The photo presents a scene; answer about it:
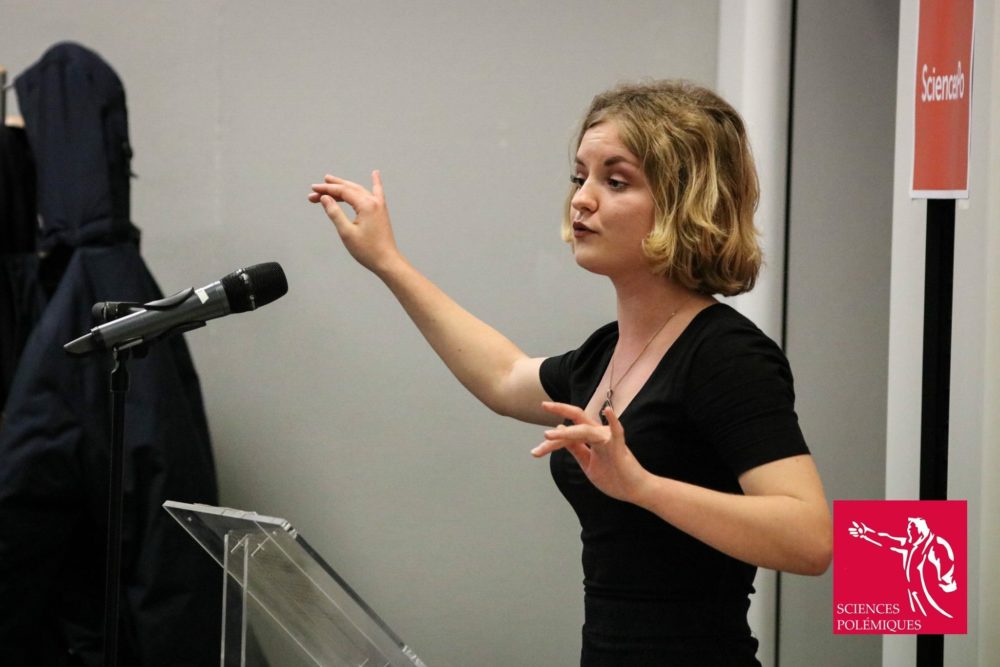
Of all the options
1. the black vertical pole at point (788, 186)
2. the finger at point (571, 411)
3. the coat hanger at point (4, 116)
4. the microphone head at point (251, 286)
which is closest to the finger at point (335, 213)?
the microphone head at point (251, 286)

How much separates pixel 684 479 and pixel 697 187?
13.4 inches

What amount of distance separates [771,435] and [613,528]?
0.24m

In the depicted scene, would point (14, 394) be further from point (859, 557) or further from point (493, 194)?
point (859, 557)

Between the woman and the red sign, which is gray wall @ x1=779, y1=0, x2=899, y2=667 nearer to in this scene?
the red sign

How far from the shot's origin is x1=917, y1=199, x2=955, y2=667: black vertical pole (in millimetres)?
1483

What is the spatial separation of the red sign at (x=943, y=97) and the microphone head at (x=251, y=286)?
860 mm

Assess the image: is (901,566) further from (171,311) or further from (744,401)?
(171,311)

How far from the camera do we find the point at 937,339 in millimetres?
1496

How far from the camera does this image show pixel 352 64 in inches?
100

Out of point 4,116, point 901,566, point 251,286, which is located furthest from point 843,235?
point 4,116

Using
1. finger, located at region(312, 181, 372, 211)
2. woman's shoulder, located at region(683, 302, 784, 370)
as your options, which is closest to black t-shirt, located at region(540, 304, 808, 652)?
woman's shoulder, located at region(683, 302, 784, 370)

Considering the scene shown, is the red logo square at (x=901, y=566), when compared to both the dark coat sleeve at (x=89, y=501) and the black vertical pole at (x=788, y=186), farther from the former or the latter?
the dark coat sleeve at (x=89, y=501)

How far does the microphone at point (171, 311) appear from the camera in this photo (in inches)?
54.4

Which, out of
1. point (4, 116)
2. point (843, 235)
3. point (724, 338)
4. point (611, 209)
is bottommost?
point (724, 338)
